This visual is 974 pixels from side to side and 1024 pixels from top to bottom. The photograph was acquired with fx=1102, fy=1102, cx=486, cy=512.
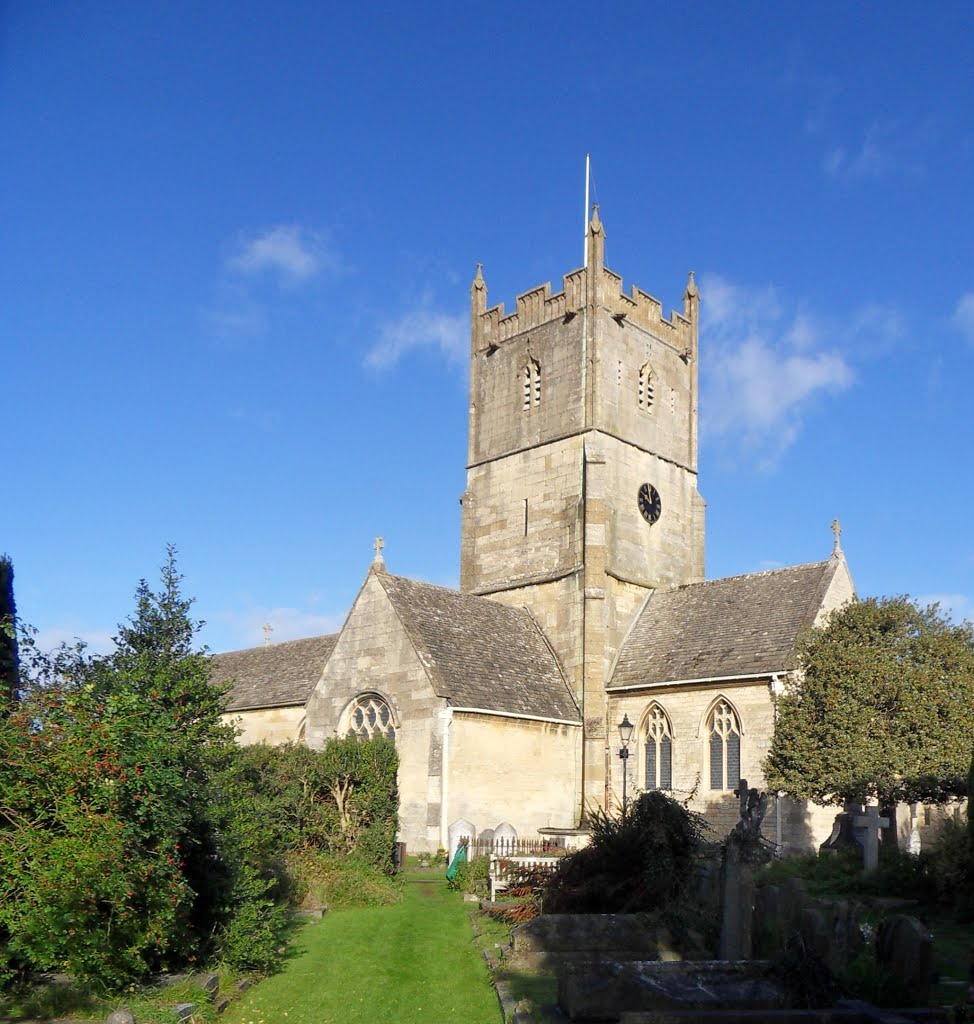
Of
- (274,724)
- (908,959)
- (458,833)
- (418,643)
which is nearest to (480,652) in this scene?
(418,643)

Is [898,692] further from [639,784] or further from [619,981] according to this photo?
[619,981]

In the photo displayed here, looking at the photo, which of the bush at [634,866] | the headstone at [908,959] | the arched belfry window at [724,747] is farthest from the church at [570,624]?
Result: the headstone at [908,959]

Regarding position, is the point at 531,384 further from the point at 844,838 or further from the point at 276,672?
the point at 844,838

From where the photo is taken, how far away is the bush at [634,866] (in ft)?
53.4

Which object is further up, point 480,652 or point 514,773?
point 480,652

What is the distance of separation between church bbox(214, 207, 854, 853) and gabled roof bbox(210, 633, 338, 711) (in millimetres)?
124

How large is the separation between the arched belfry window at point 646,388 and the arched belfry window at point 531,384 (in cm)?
374

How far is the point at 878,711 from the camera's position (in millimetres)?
28344

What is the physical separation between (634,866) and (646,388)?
1008 inches

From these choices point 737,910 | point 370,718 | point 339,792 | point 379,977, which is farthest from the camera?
point 370,718

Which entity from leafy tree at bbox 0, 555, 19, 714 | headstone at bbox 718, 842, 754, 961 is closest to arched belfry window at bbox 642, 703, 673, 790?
leafy tree at bbox 0, 555, 19, 714

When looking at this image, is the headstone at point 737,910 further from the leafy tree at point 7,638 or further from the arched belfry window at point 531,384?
the arched belfry window at point 531,384

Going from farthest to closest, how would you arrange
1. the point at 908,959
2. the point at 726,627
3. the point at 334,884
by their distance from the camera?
the point at 726,627 → the point at 334,884 → the point at 908,959

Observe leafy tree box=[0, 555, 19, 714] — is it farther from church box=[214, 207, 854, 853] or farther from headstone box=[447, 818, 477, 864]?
headstone box=[447, 818, 477, 864]
